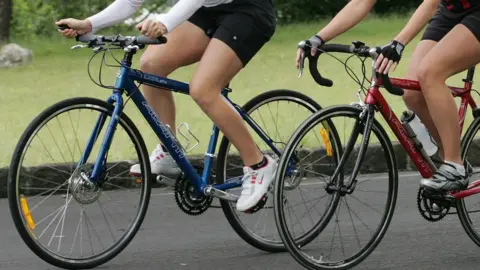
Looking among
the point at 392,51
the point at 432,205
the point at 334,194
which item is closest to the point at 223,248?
the point at 334,194

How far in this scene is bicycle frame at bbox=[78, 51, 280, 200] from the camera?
17.4 ft

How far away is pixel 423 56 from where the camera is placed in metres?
5.50

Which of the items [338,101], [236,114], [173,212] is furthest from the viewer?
[338,101]

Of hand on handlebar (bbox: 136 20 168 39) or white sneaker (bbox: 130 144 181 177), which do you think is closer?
hand on handlebar (bbox: 136 20 168 39)

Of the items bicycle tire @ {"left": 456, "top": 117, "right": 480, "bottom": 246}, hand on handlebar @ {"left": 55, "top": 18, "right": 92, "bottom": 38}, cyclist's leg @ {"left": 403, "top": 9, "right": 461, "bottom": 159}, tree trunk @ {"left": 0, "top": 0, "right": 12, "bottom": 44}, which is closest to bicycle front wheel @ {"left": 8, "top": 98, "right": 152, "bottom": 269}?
hand on handlebar @ {"left": 55, "top": 18, "right": 92, "bottom": 38}

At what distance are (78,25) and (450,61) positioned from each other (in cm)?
174

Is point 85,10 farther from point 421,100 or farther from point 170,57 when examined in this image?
point 421,100

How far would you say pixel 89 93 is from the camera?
1286 cm

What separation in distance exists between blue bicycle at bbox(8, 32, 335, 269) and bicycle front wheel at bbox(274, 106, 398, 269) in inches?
3.1

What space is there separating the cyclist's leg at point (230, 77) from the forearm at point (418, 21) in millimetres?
754

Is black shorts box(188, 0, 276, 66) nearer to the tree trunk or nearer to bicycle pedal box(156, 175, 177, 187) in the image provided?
bicycle pedal box(156, 175, 177, 187)

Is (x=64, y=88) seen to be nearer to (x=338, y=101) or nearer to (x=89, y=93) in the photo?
(x=89, y=93)

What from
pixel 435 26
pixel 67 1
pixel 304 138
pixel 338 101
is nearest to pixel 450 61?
pixel 435 26

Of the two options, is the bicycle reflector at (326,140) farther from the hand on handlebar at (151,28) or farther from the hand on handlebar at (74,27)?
the hand on handlebar at (74,27)
